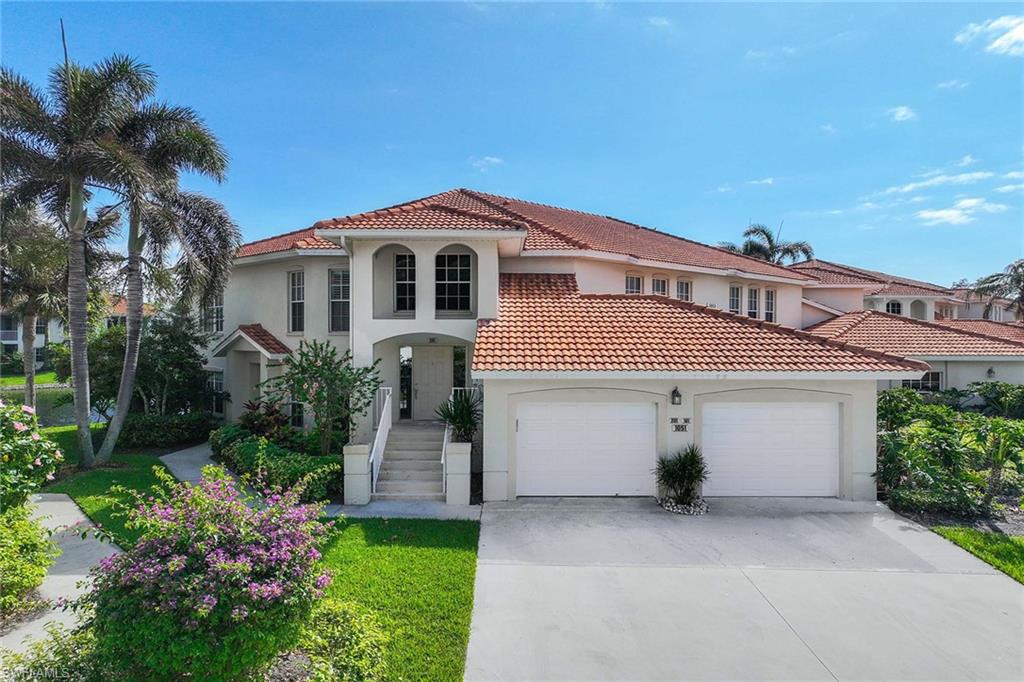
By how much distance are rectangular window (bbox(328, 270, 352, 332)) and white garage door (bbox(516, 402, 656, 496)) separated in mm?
8076

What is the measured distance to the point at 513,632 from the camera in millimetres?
5902

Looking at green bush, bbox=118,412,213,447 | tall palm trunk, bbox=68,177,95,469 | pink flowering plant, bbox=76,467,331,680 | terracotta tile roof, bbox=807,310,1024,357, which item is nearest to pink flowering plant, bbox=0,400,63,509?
pink flowering plant, bbox=76,467,331,680

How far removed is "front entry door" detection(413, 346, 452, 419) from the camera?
15234mm

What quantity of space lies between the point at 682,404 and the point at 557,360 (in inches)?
118

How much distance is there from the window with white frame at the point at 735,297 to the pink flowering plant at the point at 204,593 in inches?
792

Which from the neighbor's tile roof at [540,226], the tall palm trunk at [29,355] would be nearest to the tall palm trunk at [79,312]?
the neighbor's tile roof at [540,226]

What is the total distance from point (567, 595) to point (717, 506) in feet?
17.1

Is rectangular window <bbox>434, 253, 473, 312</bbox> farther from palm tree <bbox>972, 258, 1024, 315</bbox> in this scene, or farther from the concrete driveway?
palm tree <bbox>972, 258, 1024, 315</bbox>

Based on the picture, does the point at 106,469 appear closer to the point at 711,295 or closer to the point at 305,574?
the point at 305,574

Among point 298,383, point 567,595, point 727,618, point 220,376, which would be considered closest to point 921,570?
point 727,618

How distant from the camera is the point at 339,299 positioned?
15859mm

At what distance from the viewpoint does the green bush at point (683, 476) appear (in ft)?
34.1

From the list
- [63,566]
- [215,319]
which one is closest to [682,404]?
[63,566]

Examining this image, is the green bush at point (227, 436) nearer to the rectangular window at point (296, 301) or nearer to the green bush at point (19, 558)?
the rectangular window at point (296, 301)
